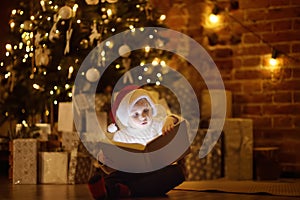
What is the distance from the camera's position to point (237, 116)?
445 cm

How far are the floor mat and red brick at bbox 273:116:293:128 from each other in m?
0.50

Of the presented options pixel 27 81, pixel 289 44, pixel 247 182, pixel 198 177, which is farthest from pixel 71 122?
pixel 289 44

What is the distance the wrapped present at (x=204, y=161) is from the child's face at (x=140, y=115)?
1083 millimetres

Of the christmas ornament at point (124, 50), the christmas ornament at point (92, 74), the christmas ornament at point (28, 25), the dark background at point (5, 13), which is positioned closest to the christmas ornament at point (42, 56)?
the christmas ornament at point (28, 25)

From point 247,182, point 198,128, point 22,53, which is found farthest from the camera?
point 22,53

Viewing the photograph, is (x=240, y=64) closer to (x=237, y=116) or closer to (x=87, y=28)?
(x=237, y=116)

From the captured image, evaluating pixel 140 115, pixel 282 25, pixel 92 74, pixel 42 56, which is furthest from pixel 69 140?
pixel 282 25

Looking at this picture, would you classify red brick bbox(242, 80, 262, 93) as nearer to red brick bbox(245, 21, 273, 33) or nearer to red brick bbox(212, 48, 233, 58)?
red brick bbox(212, 48, 233, 58)

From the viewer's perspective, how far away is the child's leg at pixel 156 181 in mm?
2928

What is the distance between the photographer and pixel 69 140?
3.97 m

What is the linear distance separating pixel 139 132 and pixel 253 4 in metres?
1.91

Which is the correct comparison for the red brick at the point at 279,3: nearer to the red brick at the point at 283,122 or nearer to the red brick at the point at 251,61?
the red brick at the point at 251,61

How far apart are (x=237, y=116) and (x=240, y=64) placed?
0.37 m

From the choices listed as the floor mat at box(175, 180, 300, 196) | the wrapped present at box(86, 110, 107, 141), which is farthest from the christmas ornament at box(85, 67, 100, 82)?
the floor mat at box(175, 180, 300, 196)
